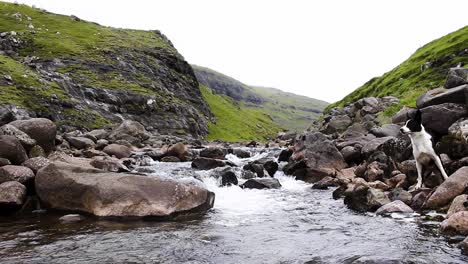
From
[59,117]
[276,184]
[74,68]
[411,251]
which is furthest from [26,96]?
[411,251]

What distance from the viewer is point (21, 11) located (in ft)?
391

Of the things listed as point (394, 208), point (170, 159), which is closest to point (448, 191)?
point (394, 208)

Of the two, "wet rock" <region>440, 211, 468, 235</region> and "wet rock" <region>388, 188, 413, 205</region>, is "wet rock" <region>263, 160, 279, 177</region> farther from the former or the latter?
"wet rock" <region>440, 211, 468, 235</region>

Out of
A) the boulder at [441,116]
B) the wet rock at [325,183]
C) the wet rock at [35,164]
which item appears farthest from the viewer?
the wet rock at [325,183]

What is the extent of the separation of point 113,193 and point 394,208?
10529 mm

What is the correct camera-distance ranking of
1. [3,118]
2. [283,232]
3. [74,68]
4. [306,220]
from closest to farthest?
1. [283,232]
2. [306,220]
3. [3,118]
4. [74,68]

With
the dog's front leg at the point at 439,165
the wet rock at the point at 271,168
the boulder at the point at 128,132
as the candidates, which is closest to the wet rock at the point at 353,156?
the wet rock at the point at 271,168

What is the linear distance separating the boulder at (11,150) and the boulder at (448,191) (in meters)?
18.3

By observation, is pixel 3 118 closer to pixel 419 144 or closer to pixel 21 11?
pixel 419 144

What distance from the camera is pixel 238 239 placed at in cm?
1284

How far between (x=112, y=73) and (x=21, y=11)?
48608 millimetres

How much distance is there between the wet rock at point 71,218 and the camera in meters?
15.1

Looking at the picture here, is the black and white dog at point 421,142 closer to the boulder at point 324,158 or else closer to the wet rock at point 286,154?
the boulder at point 324,158

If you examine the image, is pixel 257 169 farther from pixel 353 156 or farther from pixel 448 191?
pixel 448 191
